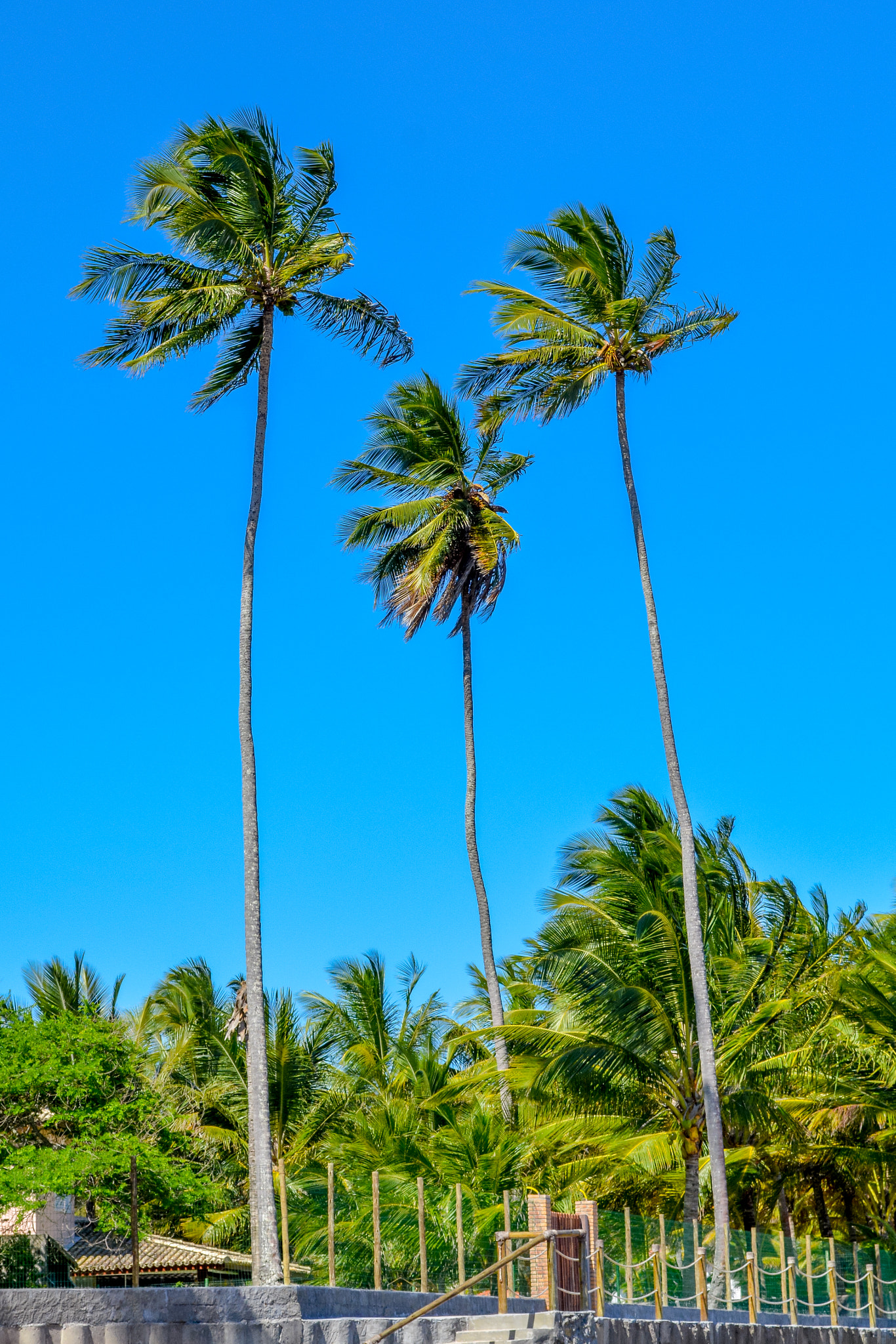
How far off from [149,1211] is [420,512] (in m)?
16.2

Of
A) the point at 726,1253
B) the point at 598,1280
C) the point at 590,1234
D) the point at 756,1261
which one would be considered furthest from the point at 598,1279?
the point at 756,1261

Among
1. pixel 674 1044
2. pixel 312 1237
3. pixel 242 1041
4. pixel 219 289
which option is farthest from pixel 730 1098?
pixel 219 289

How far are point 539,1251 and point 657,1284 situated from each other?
7.05ft

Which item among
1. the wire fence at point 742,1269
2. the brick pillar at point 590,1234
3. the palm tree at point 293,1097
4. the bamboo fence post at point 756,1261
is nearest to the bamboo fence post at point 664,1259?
the wire fence at point 742,1269

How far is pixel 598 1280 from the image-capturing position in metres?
17.1

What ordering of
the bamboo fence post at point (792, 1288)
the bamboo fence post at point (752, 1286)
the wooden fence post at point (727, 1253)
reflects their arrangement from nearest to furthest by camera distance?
the bamboo fence post at point (752, 1286) < the wooden fence post at point (727, 1253) < the bamboo fence post at point (792, 1288)

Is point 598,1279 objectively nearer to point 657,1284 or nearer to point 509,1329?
point 657,1284

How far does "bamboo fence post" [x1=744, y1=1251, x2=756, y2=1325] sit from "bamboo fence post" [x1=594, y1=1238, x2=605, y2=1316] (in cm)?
340

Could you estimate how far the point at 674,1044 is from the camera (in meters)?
25.8

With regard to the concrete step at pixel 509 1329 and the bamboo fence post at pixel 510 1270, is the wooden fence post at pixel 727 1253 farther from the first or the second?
the concrete step at pixel 509 1329

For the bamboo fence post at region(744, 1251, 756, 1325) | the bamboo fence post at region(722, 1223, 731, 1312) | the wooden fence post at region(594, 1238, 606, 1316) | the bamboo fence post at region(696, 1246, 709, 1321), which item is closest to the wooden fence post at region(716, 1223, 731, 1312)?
the bamboo fence post at region(722, 1223, 731, 1312)

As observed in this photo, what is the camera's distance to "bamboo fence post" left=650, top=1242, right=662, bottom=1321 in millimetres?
18297

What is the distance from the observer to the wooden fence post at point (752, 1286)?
20.9 meters

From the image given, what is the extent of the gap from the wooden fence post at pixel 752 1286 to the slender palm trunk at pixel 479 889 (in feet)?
19.2
